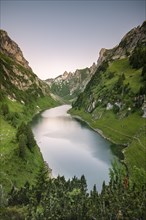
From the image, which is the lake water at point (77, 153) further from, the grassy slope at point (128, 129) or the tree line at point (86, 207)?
the tree line at point (86, 207)

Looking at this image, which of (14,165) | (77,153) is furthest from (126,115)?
(14,165)

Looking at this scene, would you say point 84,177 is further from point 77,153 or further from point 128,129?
point 128,129

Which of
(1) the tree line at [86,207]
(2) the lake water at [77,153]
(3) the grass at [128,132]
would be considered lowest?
(2) the lake water at [77,153]

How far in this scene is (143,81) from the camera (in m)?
166

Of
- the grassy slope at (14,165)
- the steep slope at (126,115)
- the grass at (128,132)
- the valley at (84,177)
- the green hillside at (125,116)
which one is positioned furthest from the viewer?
the steep slope at (126,115)

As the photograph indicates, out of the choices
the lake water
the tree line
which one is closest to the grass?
the lake water

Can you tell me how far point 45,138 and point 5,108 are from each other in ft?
76.7

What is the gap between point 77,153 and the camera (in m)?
108

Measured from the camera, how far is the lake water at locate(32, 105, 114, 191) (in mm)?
85250

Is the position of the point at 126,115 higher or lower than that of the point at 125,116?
higher

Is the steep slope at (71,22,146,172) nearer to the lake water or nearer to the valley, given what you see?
the valley

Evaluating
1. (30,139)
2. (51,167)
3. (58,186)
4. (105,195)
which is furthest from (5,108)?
(105,195)

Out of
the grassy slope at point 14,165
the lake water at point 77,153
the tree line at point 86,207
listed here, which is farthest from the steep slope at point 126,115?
the tree line at point 86,207

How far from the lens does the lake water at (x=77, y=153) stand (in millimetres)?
85250
